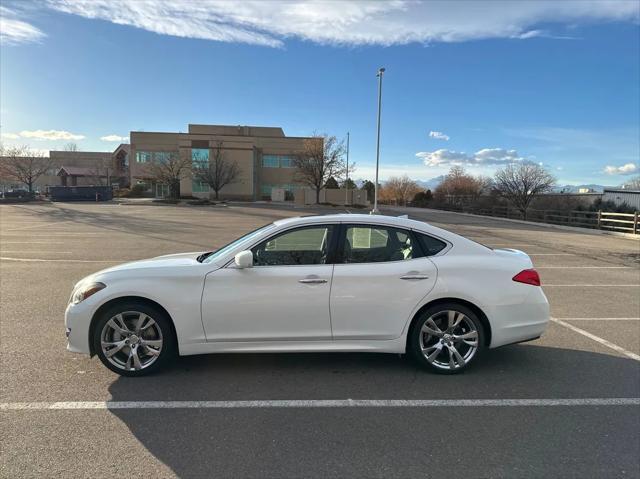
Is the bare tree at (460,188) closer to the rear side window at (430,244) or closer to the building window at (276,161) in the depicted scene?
the building window at (276,161)

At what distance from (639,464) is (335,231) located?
2929 mm

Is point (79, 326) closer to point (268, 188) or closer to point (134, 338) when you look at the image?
point (134, 338)

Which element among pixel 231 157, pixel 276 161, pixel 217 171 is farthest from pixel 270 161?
pixel 217 171

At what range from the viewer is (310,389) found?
4121mm

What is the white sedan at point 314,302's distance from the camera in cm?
421

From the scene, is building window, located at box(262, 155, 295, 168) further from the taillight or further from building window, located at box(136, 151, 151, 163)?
the taillight

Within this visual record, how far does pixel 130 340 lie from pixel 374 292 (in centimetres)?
234

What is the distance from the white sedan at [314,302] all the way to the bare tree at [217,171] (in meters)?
56.6

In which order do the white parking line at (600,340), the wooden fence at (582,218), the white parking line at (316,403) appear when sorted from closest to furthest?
the white parking line at (316,403) < the white parking line at (600,340) < the wooden fence at (582,218)

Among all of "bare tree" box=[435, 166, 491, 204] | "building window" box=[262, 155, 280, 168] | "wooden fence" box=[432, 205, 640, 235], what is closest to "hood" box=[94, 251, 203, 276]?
"wooden fence" box=[432, 205, 640, 235]

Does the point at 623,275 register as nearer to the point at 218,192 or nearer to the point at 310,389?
the point at 310,389

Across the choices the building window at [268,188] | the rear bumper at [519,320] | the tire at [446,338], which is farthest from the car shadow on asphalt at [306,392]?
the building window at [268,188]

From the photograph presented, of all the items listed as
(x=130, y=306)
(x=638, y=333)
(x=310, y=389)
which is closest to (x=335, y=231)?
(x=310, y=389)

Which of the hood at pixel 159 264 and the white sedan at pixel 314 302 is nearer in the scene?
the white sedan at pixel 314 302
